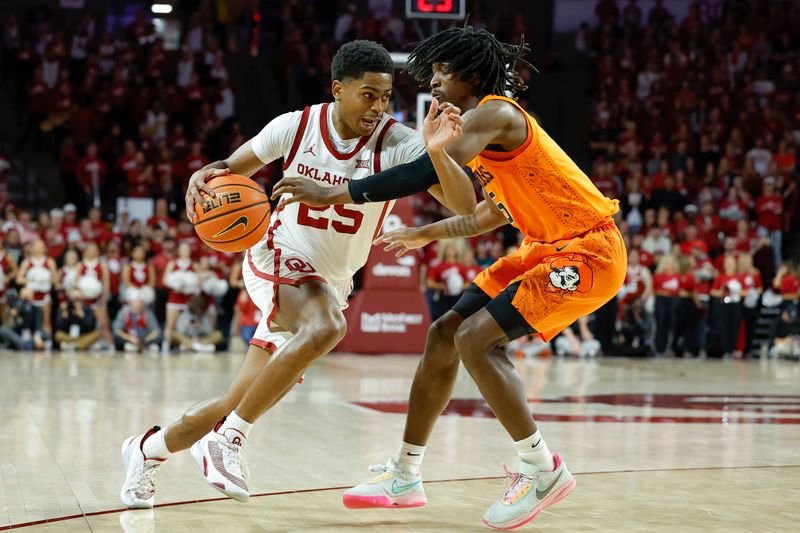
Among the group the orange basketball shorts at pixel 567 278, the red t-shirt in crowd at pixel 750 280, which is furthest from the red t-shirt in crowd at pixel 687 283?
the orange basketball shorts at pixel 567 278

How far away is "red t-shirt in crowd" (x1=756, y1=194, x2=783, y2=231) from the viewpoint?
56.1 feet

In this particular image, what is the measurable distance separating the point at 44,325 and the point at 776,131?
43.6 feet

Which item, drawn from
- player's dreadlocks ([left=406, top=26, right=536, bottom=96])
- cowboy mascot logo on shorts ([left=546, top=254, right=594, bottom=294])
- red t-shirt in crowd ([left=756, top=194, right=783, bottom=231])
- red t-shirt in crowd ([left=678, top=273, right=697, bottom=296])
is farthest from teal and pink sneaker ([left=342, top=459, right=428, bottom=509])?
red t-shirt in crowd ([left=756, top=194, right=783, bottom=231])

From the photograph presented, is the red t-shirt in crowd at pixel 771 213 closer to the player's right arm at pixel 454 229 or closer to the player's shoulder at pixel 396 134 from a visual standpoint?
the player's right arm at pixel 454 229

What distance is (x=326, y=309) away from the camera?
4285 mm

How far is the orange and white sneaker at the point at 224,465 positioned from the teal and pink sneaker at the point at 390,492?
1.67ft

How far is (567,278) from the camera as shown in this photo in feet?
14.2

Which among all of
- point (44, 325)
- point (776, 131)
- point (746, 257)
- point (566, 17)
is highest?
point (566, 17)

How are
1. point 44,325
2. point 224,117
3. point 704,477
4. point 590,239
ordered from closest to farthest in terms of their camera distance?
1. point 590,239
2. point 704,477
3. point 44,325
4. point 224,117

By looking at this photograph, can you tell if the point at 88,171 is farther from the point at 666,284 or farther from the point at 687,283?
the point at 687,283

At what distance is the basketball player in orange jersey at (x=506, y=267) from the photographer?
4.21 metres

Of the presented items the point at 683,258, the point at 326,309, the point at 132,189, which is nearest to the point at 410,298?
the point at 683,258

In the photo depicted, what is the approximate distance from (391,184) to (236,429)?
3.71ft

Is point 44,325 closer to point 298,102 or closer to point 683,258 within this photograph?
point 298,102
